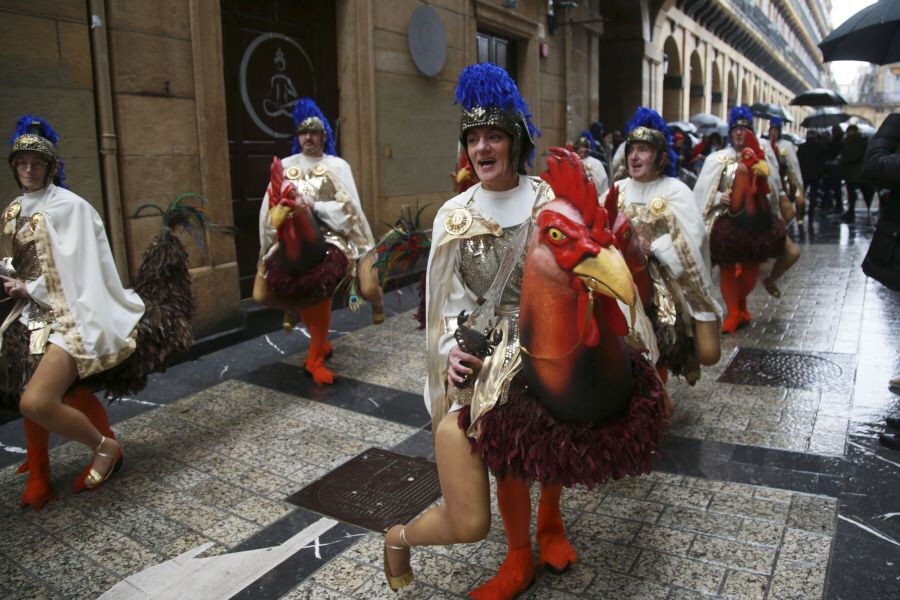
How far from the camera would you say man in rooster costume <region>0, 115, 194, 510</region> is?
393 cm

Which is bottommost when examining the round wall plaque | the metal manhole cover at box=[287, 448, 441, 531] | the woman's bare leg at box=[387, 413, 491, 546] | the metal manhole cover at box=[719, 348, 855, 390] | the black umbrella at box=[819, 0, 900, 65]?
the metal manhole cover at box=[287, 448, 441, 531]

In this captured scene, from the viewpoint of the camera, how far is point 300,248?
228 inches

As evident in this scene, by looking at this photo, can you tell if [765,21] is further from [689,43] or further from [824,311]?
[824,311]

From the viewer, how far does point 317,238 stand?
5879 millimetres

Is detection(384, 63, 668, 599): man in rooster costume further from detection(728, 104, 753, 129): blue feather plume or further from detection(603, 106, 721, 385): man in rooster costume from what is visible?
detection(728, 104, 753, 129): blue feather plume

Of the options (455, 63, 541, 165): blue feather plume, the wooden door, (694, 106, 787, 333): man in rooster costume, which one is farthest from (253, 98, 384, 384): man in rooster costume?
(694, 106, 787, 333): man in rooster costume

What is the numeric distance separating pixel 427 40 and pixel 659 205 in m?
6.54

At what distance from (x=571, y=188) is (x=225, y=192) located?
555cm

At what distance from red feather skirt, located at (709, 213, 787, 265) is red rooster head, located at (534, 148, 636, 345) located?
5.04m

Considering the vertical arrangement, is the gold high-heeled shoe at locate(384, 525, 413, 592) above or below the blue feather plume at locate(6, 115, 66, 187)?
below

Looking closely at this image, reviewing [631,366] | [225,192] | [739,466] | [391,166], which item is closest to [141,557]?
[631,366]

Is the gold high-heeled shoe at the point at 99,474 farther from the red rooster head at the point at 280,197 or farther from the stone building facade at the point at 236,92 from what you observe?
the stone building facade at the point at 236,92

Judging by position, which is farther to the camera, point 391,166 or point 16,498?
point 391,166

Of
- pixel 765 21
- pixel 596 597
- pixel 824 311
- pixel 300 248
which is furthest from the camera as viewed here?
pixel 765 21
